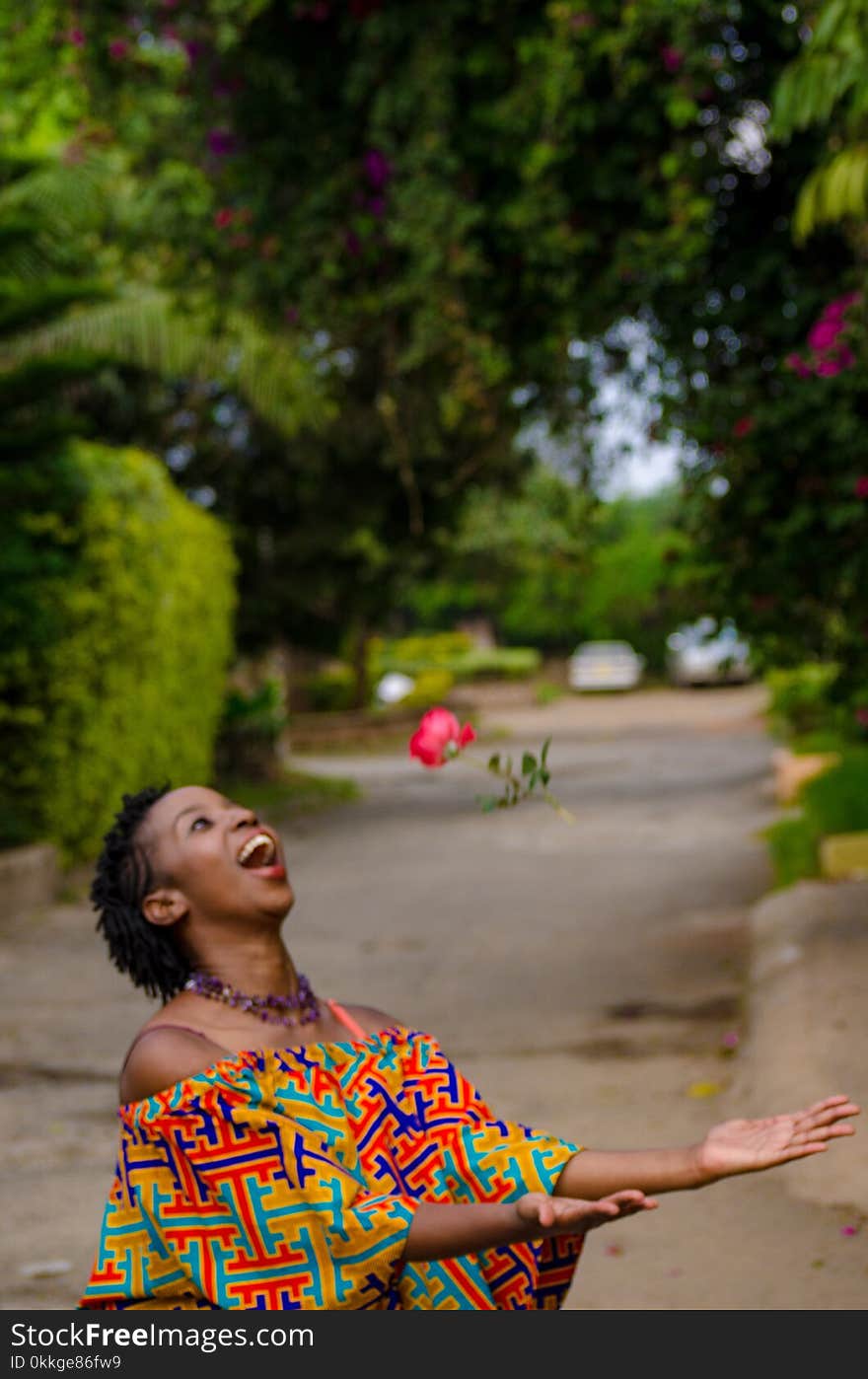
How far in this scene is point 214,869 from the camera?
8.67ft

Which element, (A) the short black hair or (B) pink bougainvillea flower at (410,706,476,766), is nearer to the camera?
(A) the short black hair

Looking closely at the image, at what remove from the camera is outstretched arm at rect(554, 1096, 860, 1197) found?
2.22 metres

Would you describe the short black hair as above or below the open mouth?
below

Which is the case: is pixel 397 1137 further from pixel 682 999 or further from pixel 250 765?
pixel 250 765

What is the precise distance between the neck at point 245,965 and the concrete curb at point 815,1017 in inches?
97.1

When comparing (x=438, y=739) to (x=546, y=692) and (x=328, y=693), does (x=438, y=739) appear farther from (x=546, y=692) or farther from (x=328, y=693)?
(x=546, y=692)

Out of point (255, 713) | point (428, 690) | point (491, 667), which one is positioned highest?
point (255, 713)

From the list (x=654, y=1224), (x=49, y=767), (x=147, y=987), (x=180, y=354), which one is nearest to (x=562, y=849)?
(x=49, y=767)

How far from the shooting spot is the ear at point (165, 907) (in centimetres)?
265

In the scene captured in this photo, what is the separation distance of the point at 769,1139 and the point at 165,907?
104cm

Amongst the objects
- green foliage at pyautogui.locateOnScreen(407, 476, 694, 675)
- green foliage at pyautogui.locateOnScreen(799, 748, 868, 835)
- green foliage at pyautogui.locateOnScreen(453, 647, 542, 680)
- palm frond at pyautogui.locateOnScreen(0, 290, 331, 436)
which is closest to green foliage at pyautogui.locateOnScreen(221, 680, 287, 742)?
green foliage at pyautogui.locateOnScreen(407, 476, 694, 675)

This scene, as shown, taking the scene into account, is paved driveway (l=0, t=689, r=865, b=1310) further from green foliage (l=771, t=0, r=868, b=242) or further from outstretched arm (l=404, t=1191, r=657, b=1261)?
green foliage (l=771, t=0, r=868, b=242)

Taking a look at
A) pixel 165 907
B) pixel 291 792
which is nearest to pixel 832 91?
pixel 165 907

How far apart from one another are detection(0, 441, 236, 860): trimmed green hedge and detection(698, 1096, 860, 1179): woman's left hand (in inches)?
338
